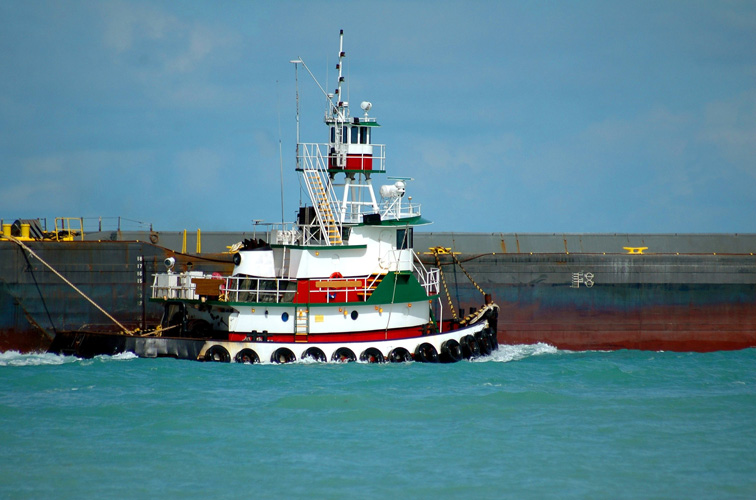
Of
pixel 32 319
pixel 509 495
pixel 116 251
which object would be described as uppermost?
pixel 116 251

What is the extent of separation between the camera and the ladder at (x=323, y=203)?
2256 centimetres

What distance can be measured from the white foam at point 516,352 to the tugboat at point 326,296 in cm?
36

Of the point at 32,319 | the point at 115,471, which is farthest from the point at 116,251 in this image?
the point at 115,471

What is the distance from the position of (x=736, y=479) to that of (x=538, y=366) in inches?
354

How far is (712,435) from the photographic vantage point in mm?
15836

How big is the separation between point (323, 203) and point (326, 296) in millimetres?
2763

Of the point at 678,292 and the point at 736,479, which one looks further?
the point at 678,292

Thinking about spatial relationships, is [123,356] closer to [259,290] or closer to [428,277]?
[259,290]

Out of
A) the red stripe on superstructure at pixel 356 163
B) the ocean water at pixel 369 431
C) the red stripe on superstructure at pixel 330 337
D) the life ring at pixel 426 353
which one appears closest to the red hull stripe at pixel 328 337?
the red stripe on superstructure at pixel 330 337

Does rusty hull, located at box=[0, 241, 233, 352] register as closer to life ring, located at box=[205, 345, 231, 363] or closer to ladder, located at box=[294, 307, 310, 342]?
life ring, located at box=[205, 345, 231, 363]

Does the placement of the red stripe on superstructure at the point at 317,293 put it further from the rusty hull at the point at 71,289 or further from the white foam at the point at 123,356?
the rusty hull at the point at 71,289

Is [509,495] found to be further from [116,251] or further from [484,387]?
[116,251]

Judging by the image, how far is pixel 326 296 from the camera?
72.4ft

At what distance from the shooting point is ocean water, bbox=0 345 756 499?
519 inches
